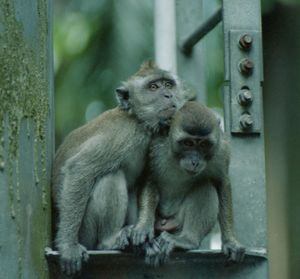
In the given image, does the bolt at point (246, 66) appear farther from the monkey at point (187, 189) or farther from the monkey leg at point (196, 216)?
the monkey leg at point (196, 216)

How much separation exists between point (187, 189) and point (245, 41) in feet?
4.55

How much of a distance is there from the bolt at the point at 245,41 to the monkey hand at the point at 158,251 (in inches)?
70.9

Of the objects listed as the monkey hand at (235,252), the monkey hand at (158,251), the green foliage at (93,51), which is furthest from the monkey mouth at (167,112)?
the green foliage at (93,51)

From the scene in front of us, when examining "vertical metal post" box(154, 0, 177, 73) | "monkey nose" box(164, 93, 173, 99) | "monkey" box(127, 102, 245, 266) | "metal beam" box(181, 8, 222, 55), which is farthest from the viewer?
"vertical metal post" box(154, 0, 177, 73)

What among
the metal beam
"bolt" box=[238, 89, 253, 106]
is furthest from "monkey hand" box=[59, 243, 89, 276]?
the metal beam

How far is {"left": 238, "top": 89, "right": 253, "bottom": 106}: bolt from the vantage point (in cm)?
755

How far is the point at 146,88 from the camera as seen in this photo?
769cm

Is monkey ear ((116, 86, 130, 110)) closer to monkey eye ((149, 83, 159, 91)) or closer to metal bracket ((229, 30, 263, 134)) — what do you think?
monkey eye ((149, 83, 159, 91))

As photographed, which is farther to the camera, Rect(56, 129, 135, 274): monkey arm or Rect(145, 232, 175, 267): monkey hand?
Rect(56, 129, 135, 274): monkey arm

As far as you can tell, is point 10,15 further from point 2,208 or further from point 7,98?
point 2,208

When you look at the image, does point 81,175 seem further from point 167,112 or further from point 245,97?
point 245,97

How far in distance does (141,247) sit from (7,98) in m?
2.19

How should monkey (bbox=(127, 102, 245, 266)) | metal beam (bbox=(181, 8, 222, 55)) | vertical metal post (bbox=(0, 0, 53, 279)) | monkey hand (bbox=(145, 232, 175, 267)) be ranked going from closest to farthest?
vertical metal post (bbox=(0, 0, 53, 279)) → monkey hand (bbox=(145, 232, 175, 267)) → monkey (bbox=(127, 102, 245, 266)) → metal beam (bbox=(181, 8, 222, 55))

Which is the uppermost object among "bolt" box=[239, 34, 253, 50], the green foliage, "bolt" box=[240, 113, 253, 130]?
the green foliage
